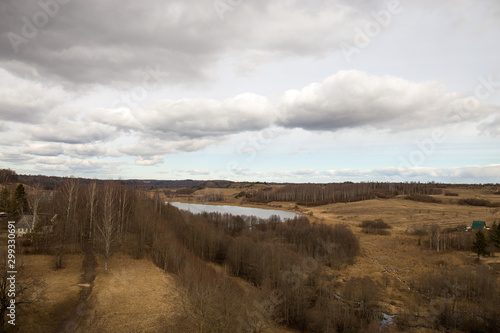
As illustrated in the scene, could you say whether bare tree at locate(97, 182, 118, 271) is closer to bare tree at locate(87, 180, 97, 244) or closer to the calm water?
bare tree at locate(87, 180, 97, 244)

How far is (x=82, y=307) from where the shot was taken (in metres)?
18.9

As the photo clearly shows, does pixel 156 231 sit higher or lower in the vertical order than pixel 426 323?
higher

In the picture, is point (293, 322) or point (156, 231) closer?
point (293, 322)

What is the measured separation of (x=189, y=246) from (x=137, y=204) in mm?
13292

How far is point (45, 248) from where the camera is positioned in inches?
1199

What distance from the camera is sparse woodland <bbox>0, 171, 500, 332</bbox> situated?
20219mm

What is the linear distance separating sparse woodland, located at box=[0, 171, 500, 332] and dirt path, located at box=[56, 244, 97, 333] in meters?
3.06

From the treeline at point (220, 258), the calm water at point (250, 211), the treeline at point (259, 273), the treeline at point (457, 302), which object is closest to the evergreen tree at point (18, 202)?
the treeline at point (220, 258)

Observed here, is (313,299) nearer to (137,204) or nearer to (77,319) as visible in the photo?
(77,319)

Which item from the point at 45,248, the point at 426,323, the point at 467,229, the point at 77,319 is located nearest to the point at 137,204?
the point at 45,248

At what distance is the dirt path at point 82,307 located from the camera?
16688 millimetres

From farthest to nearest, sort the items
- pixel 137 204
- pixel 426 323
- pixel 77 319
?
pixel 137 204 → pixel 426 323 → pixel 77 319

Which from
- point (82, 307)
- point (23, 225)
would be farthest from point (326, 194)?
point (82, 307)

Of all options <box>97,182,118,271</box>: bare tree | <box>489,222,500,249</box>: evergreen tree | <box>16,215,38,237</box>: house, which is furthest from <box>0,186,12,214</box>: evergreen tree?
<box>489,222,500,249</box>: evergreen tree
